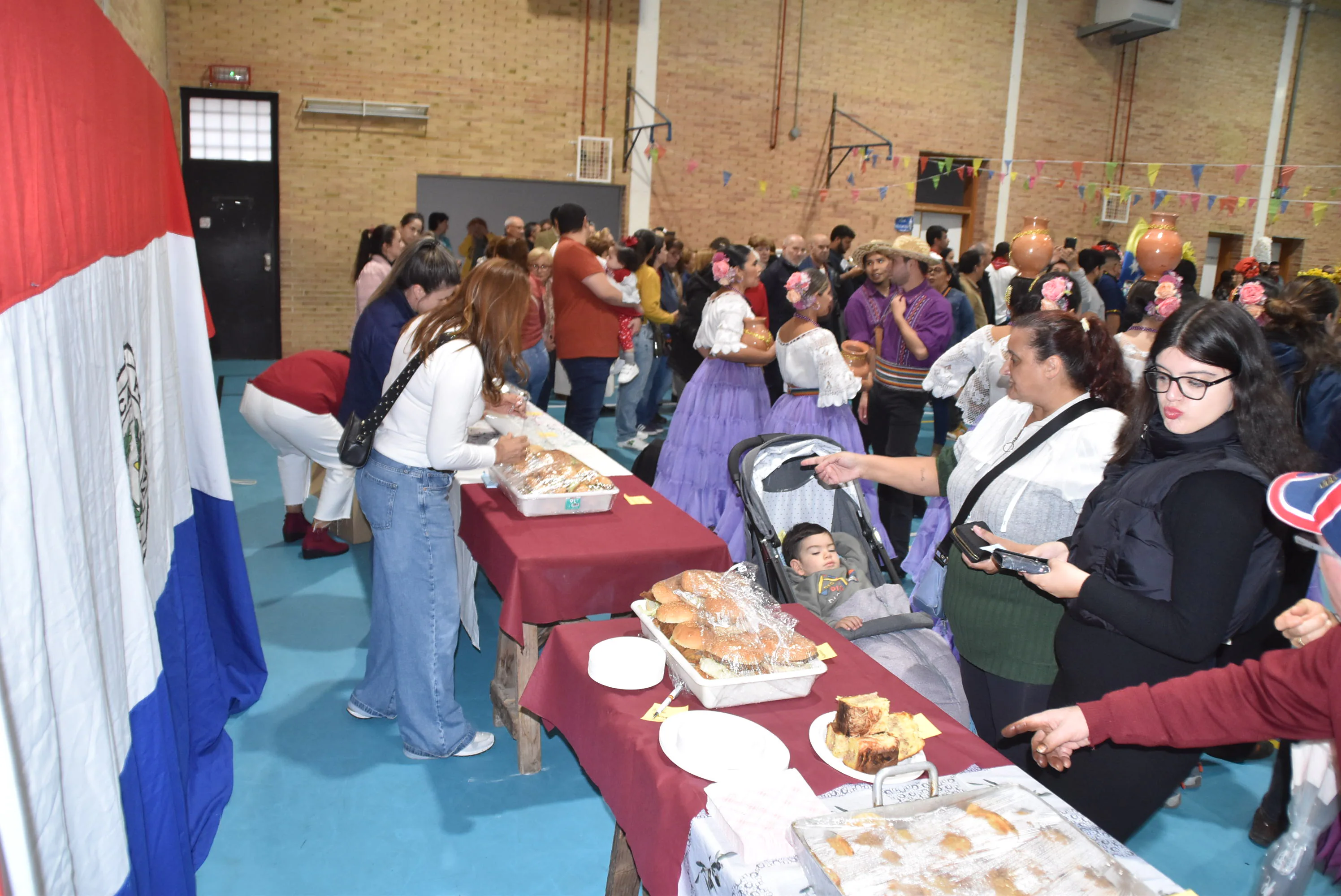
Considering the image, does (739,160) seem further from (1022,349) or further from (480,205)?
(1022,349)

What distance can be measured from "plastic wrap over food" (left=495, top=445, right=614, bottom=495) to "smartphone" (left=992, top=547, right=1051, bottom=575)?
5.03 feet

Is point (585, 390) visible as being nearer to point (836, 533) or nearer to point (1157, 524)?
point (836, 533)

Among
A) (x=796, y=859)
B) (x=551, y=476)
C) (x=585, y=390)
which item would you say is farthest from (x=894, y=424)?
(x=796, y=859)

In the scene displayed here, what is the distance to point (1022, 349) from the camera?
2.37 metres

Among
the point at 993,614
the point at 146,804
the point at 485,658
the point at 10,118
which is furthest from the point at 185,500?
the point at 993,614

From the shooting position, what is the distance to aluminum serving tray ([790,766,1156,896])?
1.25 meters

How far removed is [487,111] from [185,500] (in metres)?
9.51

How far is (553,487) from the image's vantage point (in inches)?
123

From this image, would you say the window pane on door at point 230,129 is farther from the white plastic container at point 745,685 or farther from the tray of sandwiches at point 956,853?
the tray of sandwiches at point 956,853

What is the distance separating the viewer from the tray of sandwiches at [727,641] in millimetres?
1887

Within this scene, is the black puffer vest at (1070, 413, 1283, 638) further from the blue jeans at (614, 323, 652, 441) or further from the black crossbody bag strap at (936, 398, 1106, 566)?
the blue jeans at (614, 323, 652, 441)

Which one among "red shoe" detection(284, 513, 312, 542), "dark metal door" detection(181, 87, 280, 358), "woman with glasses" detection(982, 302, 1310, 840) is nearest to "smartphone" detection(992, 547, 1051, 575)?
"woman with glasses" detection(982, 302, 1310, 840)

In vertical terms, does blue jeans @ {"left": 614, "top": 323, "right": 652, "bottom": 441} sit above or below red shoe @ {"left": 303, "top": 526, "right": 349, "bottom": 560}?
above

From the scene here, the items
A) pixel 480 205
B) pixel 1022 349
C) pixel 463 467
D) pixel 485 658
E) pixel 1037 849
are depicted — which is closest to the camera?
pixel 1037 849
